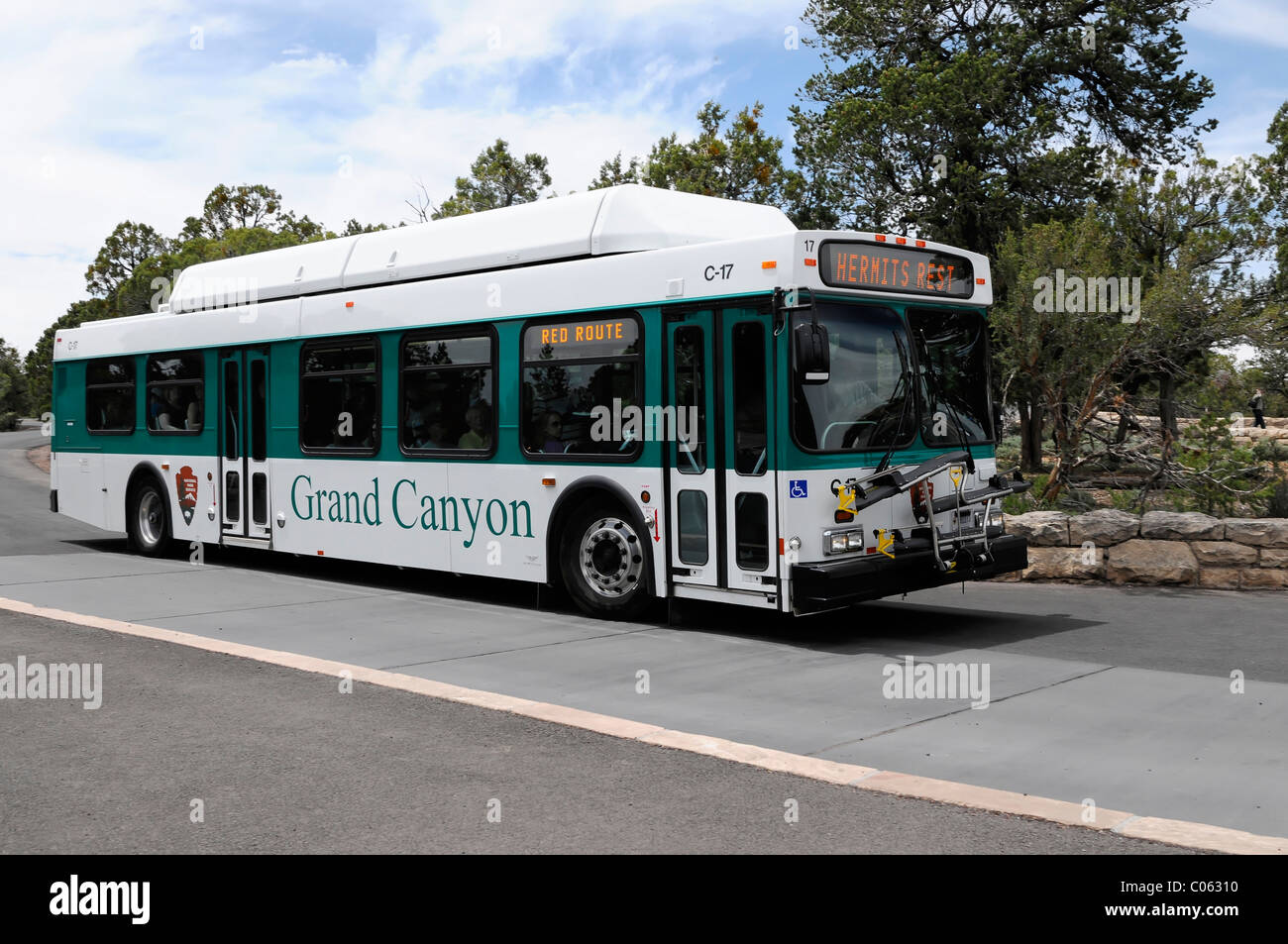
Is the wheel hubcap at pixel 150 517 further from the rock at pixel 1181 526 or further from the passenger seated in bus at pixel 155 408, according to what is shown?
the rock at pixel 1181 526

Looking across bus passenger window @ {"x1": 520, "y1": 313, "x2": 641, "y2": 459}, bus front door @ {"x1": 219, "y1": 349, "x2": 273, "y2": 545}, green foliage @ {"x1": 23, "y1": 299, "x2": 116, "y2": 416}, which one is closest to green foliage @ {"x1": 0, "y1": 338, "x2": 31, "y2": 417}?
green foliage @ {"x1": 23, "y1": 299, "x2": 116, "y2": 416}

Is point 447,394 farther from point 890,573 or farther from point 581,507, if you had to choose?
point 890,573

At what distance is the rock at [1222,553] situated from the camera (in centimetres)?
1220

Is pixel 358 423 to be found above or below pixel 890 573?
above

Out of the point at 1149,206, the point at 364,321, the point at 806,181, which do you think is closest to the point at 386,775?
the point at 364,321

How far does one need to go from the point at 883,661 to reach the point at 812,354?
225 centimetres

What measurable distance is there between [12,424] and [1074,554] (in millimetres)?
87256

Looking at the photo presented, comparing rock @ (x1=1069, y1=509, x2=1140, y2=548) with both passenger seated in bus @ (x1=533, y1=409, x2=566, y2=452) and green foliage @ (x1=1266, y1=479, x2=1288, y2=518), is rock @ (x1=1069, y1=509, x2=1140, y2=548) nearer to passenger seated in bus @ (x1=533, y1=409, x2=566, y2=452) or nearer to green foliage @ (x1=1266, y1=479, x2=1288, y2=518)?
green foliage @ (x1=1266, y1=479, x2=1288, y2=518)

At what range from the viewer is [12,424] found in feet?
281

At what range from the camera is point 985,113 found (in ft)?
95.1

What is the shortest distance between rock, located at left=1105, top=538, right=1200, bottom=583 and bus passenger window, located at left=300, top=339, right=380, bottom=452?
25.2ft

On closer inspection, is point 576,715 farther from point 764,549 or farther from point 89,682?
point 89,682

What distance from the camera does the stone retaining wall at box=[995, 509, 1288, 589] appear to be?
39.9 feet

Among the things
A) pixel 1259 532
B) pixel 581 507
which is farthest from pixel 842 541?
pixel 1259 532
